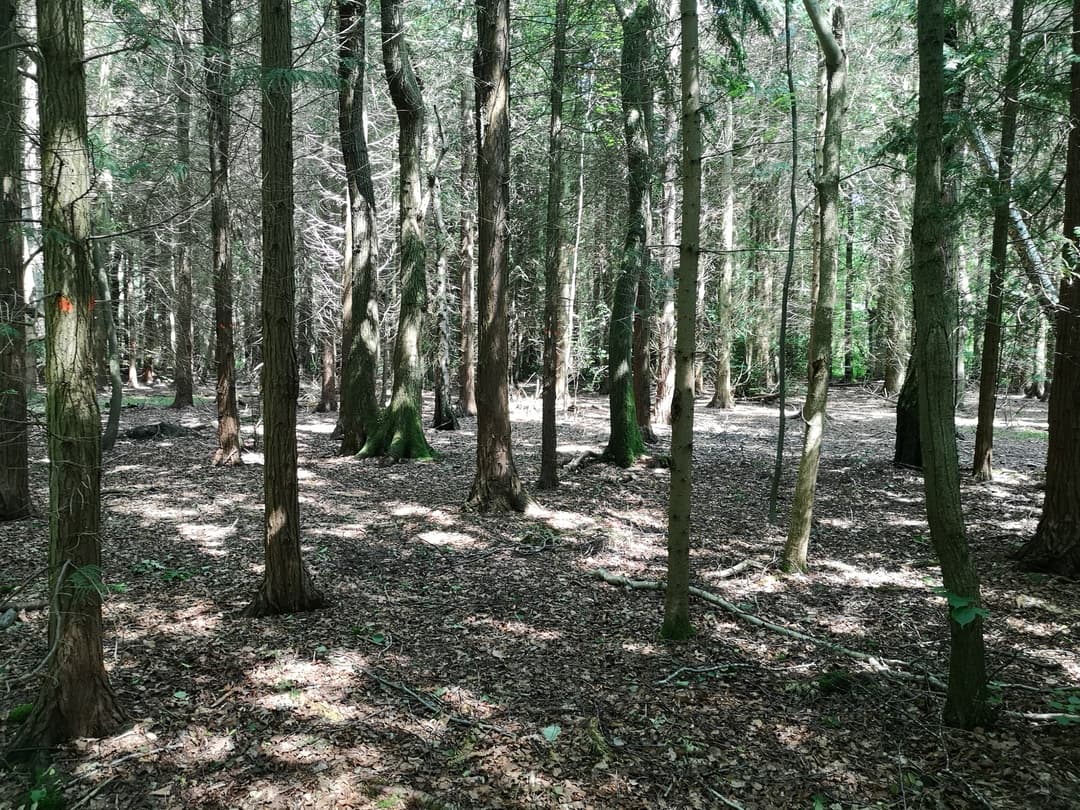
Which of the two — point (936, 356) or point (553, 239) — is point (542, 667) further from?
point (553, 239)

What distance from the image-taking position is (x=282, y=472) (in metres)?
5.48

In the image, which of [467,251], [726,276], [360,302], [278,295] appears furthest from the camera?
[726,276]

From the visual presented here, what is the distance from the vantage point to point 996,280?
859 cm

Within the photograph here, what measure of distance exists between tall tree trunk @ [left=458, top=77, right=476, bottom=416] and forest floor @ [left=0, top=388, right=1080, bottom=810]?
35.3ft

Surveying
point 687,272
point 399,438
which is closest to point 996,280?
point 687,272

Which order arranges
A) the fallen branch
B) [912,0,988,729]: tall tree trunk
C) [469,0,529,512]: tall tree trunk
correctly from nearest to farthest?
[912,0,988,729]: tall tree trunk < the fallen branch < [469,0,529,512]: tall tree trunk

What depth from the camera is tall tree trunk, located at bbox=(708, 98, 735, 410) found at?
2133 cm

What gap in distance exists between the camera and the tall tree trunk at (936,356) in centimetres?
382

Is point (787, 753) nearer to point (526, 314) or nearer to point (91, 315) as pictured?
point (91, 315)

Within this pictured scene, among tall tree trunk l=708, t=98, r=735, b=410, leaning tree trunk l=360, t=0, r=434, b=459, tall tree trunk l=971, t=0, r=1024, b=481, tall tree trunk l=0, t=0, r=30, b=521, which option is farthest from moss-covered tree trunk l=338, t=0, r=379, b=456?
tall tree trunk l=708, t=98, r=735, b=410

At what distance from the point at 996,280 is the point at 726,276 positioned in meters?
14.2

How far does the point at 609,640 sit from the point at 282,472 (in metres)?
3.06

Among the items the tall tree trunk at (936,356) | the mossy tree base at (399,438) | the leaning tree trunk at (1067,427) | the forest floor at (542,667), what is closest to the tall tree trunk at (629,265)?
the forest floor at (542,667)

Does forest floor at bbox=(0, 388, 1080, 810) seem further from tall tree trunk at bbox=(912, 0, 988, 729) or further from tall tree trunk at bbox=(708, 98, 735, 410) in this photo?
tall tree trunk at bbox=(708, 98, 735, 410)
